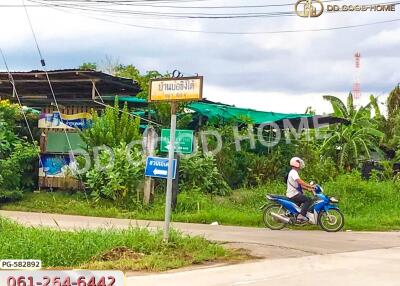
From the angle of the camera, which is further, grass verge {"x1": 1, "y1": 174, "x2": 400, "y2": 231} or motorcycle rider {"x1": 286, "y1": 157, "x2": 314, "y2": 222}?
grass verge {"x1": 1, "y1": 174, "x2": 400, "y2": 231}

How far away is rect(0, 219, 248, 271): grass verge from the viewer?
31.2 ft

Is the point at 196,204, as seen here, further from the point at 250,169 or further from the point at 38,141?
the point at 38,141

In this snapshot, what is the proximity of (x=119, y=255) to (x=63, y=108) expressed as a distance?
12561mm

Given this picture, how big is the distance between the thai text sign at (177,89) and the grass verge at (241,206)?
244 inches

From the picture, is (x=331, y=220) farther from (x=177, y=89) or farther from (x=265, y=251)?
(x=177, y=89)

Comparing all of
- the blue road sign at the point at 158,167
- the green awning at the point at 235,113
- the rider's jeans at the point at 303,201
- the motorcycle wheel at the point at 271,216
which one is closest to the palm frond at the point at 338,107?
the green awning at the point at 235,113

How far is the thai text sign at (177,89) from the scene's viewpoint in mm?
10359

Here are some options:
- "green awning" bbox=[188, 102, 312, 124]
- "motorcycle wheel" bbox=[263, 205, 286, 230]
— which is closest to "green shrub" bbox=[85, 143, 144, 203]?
"green awning" bbox=[188, 102, 312, 124]

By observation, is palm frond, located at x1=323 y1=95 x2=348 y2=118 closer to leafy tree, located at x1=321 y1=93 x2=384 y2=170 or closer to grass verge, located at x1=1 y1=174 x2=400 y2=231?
leafy tree, located at x1=321 y1=93 x2=384 y2=170

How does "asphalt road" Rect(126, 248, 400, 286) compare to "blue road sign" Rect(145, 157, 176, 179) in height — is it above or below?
below

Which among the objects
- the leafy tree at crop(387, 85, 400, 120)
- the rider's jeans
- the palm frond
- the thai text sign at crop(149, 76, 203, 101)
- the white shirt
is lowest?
the rider's jeans

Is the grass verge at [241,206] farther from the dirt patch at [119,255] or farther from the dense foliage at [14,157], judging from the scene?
the dirt patch at [119,255]

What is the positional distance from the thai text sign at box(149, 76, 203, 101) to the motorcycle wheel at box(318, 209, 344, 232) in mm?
6093

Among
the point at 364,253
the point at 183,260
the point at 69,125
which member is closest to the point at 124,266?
the point at 183,260
